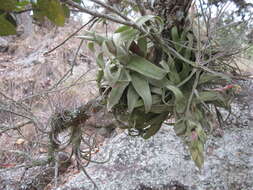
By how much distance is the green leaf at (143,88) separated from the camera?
1.73 feet

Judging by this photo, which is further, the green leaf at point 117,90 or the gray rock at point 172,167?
the gray rock at point 172,167

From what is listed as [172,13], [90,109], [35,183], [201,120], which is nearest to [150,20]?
[172,13]

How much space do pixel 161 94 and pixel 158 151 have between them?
2.60ft

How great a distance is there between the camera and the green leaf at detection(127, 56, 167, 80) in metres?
0.53

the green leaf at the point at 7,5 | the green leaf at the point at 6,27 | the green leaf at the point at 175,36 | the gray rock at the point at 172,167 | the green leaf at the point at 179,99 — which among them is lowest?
the gray rock at the point at 172,167

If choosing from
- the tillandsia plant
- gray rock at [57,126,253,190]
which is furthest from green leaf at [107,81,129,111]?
gray rock at [57,126,253,190]

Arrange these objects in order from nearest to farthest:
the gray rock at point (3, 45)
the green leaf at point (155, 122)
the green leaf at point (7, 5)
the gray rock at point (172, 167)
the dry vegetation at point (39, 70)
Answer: the green leaf at point (7, 5) → the green leaf at point (155, 122) → the gray rock at point (172, 167) → the dry vegetation at point (39, 70) → the gray rock at point (3, 45)

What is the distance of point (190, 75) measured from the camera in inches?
21.9

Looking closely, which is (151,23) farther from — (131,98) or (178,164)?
(178,164)

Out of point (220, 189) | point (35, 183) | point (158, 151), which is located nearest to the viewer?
point (220, 189)

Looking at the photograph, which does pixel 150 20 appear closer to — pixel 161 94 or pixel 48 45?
pixel 161 94

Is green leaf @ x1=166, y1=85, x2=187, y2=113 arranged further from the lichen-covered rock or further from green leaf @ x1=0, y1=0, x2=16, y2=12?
the lichen-covered rock

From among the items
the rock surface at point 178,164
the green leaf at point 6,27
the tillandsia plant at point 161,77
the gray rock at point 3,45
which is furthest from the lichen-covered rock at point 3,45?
the green leaf at point 6,27

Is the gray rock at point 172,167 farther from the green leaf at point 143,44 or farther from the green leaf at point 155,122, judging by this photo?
the green leaf at point 143,44
